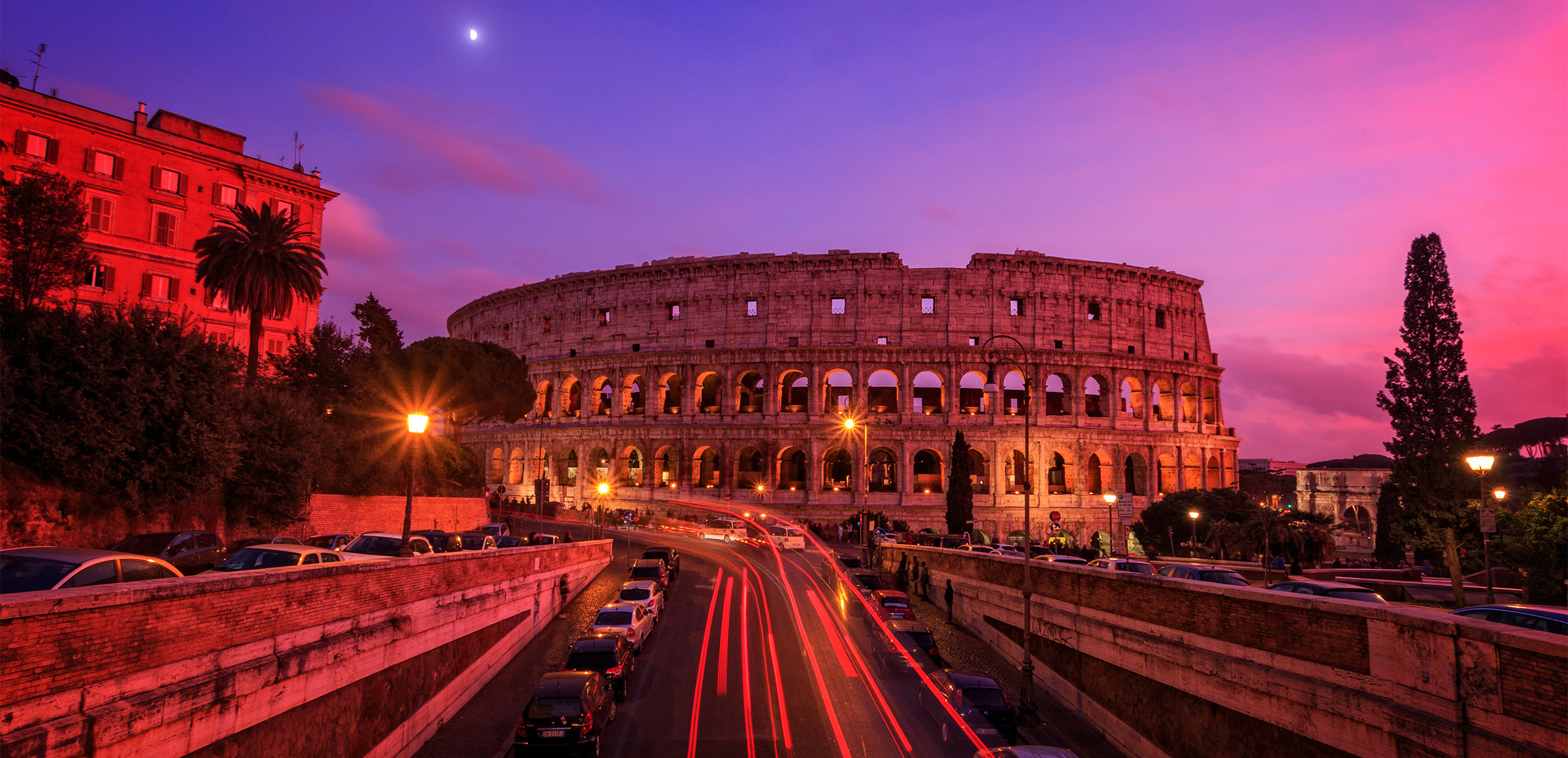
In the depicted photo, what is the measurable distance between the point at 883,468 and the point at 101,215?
5761 centimetres

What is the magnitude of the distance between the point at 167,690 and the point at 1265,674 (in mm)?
16554

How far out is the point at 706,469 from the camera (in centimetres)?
7125

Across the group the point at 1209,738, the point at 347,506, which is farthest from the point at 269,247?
the point at 1209,738

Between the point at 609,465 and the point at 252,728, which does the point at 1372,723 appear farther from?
the point at 609,465

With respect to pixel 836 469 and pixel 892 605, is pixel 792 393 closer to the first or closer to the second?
pixel 836 469

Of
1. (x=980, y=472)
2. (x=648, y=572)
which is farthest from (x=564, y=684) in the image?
(x=980, y=472)

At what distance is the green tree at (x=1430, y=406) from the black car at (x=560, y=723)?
48292 mm

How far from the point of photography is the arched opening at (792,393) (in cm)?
6931

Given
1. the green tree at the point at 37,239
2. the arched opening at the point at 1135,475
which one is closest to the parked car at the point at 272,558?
the green tree at the point at 37,239

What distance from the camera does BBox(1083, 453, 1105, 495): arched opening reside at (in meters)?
68.2

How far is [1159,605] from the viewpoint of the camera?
1702 centimetres

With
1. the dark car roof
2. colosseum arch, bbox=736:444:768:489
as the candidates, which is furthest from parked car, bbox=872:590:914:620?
colosseum arch, bbox=736:444:768:489

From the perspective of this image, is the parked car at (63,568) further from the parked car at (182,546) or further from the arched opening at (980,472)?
the arched opening at (980,472)

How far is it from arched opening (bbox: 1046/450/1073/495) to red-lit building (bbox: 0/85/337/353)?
5773cm
